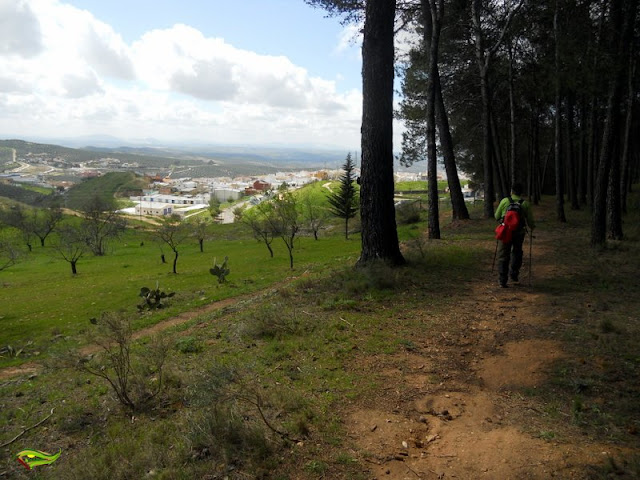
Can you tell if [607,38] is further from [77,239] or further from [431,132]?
[77,239]

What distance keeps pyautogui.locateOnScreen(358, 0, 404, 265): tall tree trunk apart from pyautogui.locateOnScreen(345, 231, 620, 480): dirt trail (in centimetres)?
286

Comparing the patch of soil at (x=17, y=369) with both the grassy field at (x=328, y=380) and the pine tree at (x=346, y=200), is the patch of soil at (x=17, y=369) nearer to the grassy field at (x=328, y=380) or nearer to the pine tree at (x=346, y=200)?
the grassy field at (x=328, y=380)

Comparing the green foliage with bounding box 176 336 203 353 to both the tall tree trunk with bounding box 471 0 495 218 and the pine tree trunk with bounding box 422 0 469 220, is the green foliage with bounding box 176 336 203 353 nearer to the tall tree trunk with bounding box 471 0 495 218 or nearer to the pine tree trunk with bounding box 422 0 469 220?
the pine tree trunk with bounding box 422 0 469 220

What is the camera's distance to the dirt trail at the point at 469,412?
3068mm

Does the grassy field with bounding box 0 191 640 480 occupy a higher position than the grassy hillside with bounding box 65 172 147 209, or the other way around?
the grassy hillside with bounding box 65 172 147 209

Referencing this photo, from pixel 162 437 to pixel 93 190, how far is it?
148 meters

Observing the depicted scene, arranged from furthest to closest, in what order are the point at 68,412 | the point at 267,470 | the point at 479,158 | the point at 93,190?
the point at 93,190
the point at 479,158
the point at 68,412
the point at 267,470

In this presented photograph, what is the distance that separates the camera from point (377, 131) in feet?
28.1

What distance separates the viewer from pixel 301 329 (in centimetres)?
603

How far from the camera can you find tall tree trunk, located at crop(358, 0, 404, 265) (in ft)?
27.7

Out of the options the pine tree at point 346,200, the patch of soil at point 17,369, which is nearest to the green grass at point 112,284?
the patch of soil at point 17,369

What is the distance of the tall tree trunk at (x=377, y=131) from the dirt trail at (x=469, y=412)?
2859mm

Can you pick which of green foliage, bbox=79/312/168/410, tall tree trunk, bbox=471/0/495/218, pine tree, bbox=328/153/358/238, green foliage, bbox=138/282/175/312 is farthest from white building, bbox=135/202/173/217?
green foliage, bbox=79/312/168/410

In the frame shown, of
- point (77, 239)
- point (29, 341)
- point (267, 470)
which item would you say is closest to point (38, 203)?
point (77, 239)
